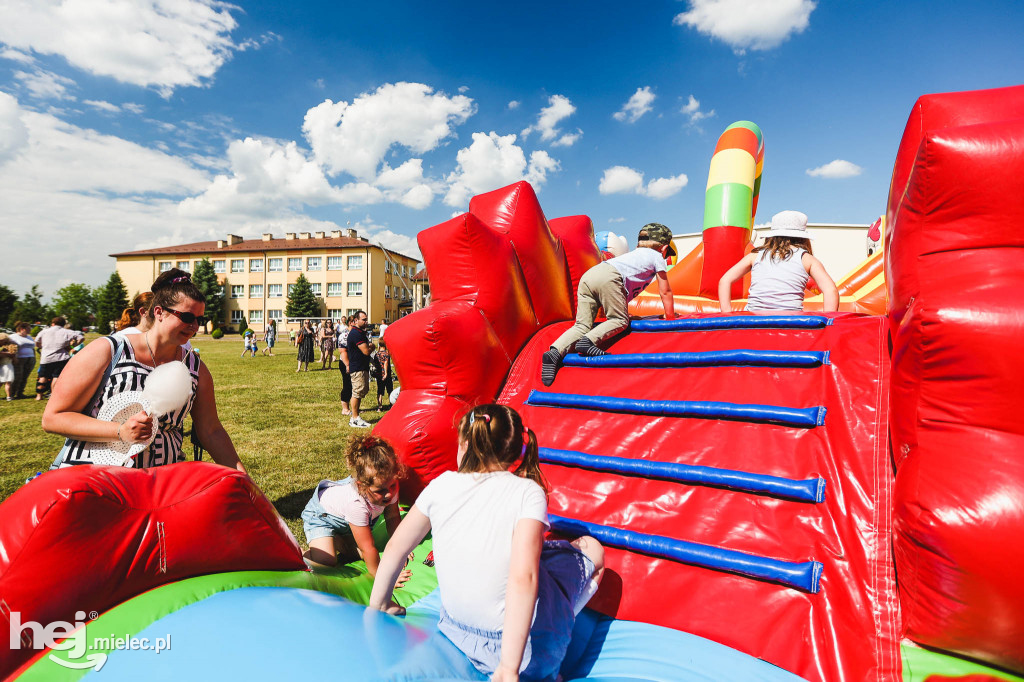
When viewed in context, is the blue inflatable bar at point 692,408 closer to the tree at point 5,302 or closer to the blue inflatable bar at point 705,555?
the blue inflatable bar at point 705,555

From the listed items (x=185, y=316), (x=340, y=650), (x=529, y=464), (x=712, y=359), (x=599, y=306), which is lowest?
(x=340, y=650)

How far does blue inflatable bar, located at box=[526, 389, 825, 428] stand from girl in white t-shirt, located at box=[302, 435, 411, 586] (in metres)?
1.05

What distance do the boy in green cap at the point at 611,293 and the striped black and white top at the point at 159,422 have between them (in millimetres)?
2017

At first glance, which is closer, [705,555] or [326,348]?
[705,555]

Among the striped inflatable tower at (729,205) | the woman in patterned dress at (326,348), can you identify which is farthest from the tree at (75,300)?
the striped inflatable tower at (729,205)

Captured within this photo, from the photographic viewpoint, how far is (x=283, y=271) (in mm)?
51625

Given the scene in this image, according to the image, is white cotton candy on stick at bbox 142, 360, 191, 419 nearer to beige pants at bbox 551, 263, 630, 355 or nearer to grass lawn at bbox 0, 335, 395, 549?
grass lawn at bbox 0, 335, 395, 549

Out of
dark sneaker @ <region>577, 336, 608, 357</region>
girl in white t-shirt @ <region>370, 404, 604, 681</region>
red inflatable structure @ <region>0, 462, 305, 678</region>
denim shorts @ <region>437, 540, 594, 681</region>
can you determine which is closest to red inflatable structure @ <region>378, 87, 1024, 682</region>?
dark sneaker @ <region>577, 336, 608, 357</region>

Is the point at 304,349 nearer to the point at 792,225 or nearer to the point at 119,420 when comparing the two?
the point at 119,420

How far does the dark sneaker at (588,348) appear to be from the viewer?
3430 millimetres

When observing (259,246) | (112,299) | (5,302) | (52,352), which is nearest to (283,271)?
(259,246)

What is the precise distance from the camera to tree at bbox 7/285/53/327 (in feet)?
119

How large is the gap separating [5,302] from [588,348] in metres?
43.6

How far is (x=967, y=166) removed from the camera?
1.81 m
